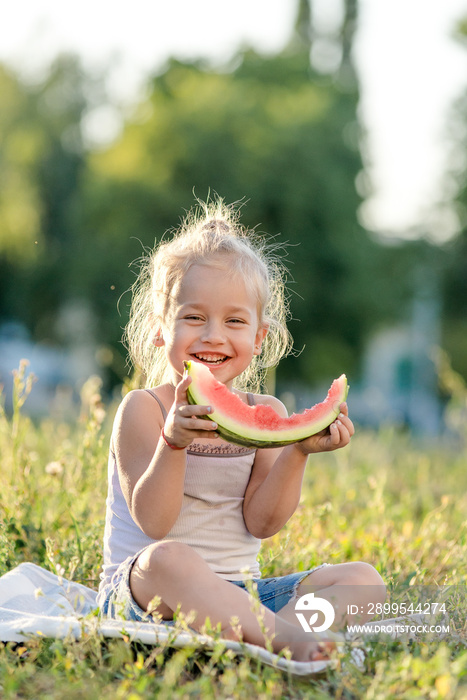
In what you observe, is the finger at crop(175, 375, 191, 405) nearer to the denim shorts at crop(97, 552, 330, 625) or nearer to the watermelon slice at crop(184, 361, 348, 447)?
the watermelon slice at crop(184, 361, 348, 447)

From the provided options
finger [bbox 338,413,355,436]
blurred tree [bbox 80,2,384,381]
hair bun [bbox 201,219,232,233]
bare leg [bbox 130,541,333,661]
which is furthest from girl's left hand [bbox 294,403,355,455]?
blurred tree [bbox 80,2,384,381]

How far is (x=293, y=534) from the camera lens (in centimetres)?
388

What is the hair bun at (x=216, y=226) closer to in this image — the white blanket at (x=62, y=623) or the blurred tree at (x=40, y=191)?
the white blanket at (x=62, y=623)

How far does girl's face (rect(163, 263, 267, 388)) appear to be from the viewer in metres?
2.90

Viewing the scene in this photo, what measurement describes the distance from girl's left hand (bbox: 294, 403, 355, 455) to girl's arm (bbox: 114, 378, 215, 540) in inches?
15.3

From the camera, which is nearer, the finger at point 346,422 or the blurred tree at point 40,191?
the finger at point 346,422

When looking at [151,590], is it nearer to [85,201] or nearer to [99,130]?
[85,201]

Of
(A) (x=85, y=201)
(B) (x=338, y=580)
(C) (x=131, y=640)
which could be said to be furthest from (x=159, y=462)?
(A) (x=85, y=201)

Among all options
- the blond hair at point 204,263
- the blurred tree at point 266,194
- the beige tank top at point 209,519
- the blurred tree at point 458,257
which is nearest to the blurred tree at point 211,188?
the blurred tree at point 266,194

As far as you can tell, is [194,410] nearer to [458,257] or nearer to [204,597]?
[204,597]

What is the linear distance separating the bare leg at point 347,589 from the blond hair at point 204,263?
956 mm

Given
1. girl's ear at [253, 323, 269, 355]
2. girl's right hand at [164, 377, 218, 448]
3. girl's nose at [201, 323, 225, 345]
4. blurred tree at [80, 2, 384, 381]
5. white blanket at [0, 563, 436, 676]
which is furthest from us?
blurred tree at [80, 2, 384, 381]

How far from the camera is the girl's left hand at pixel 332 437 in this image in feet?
9.06

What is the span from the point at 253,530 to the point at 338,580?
0.37 m
